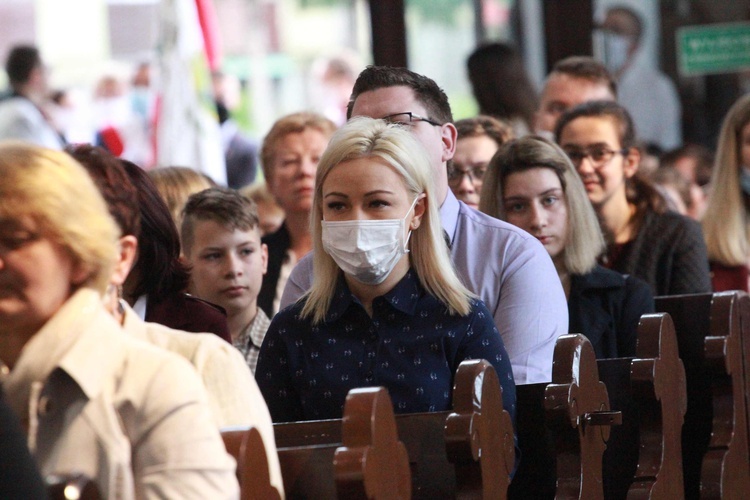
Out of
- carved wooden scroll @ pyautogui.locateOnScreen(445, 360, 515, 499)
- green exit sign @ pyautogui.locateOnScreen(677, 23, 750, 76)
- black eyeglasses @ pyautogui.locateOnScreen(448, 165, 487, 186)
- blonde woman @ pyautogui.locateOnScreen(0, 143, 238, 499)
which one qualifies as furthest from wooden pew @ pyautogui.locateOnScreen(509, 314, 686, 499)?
green exit sign @ pyautogui.locateOnScreen(677, 23, 750, 76)

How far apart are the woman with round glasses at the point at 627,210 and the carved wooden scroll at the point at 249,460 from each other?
8.56 ft

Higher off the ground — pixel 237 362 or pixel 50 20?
pixel 50 20

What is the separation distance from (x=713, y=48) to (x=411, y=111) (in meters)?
4.50

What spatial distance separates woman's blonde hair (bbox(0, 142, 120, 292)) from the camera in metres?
1.76

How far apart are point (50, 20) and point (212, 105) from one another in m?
3.56

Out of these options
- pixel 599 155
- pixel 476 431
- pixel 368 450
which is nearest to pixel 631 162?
pixel 599 155

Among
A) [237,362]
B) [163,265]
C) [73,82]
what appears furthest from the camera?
[73,82]

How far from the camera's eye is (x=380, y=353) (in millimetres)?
2932

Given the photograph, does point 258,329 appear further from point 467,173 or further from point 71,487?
point 71,487

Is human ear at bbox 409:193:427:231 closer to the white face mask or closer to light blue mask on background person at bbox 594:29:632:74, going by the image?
the white face mask

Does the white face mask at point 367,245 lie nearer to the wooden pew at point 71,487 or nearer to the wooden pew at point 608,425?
the wooden pew at point 608,425

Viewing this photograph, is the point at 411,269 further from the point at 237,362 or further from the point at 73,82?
the point at 73,82

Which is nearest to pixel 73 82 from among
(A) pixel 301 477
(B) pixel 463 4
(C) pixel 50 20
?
(C) pixel 50 20

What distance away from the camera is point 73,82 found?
31.2ft
